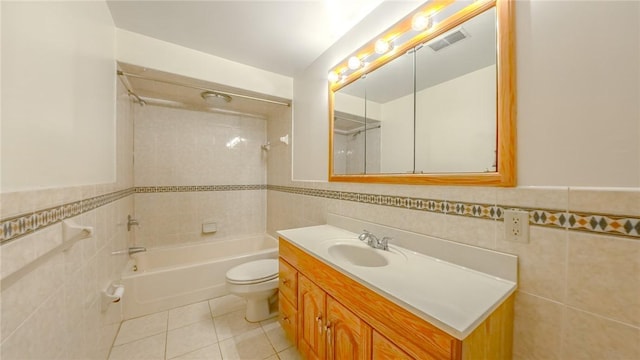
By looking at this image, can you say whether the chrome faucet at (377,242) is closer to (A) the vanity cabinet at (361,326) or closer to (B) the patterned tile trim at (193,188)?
(A) the vanity cabinet at (361,326)

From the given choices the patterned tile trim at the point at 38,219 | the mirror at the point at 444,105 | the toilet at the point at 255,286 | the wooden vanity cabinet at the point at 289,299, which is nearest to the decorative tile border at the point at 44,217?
the patterned tile trim at the point at 38,219

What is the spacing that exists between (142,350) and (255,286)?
2.65 ft

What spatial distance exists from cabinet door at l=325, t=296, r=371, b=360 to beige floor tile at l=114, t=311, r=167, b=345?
4.78 feet

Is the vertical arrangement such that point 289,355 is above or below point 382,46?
below

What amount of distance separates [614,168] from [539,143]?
187 mm

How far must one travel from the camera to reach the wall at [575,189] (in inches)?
24.2

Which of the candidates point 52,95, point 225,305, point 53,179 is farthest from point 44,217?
point 225,305

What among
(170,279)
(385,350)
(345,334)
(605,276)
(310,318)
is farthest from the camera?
(170,279)

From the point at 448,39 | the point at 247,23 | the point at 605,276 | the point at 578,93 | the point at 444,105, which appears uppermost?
the point at 247,23

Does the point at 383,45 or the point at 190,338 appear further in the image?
the point at 190,338

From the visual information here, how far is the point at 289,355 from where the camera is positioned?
1.43 metres

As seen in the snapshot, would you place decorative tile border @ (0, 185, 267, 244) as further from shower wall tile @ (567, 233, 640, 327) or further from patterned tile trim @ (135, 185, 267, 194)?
shower wall tile @ (567, 233, 640, 327)

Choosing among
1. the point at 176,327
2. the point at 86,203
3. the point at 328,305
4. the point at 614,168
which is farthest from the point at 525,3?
the point at 176,327

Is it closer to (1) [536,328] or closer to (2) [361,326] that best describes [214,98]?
(2) [361,326]
